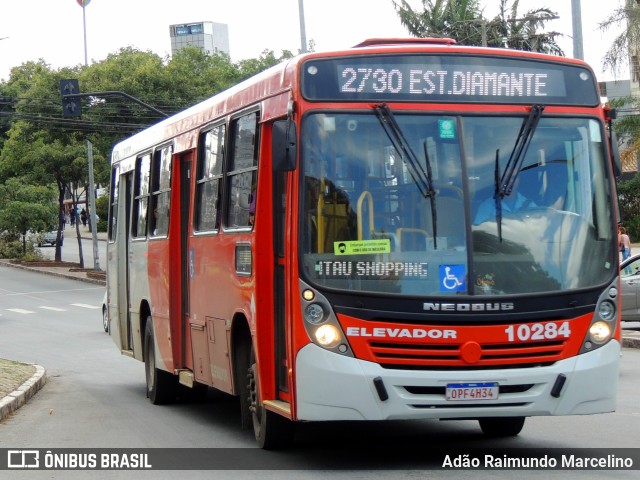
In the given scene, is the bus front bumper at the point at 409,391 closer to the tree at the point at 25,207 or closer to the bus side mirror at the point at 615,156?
the bus side mirror at the point at 615,156

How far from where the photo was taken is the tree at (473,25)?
5438cm

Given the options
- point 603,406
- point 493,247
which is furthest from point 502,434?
point 493,247

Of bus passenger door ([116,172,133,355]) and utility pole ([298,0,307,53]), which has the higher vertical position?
utility pole ([298,0,307,53])

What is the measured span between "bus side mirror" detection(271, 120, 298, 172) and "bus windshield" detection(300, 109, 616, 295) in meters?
0.20

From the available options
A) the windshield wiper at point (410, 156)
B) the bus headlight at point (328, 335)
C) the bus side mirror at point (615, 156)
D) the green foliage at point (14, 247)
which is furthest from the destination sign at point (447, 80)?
the green foliage at point (14, 247)

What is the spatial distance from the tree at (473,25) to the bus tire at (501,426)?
4391cm

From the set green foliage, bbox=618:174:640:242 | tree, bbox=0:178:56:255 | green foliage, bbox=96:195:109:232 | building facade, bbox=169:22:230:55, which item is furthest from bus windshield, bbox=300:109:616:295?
building facade, bbox=169:22:230:55

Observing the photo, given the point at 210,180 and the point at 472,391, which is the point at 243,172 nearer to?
the point at 210,180

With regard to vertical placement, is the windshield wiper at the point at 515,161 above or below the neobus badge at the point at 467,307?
above

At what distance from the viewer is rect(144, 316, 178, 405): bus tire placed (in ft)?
47.2

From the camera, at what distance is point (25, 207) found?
58.8 meters

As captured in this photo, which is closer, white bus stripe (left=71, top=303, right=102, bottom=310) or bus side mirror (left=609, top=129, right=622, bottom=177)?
bus side mirror (left=609, top=129, right=622, bottom=177)

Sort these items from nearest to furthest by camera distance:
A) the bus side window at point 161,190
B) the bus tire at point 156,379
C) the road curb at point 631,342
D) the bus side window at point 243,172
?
1. the bus side window at point 243,172
2. the bus side window at point 161,190
3. the bus tire at point 156,379
4. the road curb at point 631,342

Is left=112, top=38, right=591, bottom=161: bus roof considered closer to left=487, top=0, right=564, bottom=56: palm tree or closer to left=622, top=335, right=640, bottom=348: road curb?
left=622, top=335, right=640, bottom=348: road curb
